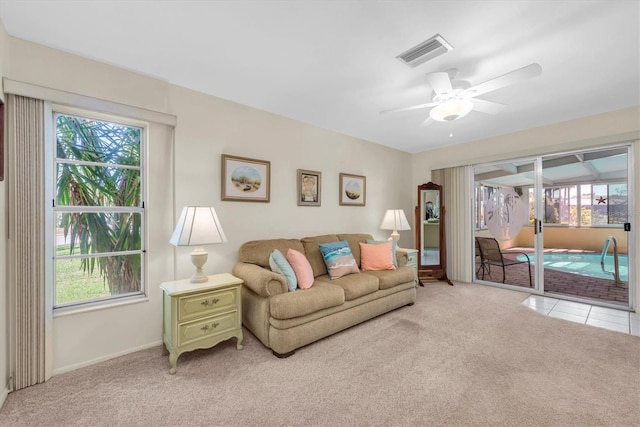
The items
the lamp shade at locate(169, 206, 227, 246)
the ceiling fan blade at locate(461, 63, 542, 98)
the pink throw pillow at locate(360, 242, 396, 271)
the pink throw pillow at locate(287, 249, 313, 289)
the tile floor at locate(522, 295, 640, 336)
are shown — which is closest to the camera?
the ceiling fan blade at locate(461, 63, 542, 98)

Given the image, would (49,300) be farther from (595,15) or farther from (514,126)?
(514,126)

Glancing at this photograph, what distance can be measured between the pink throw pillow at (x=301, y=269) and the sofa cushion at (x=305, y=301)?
0.09m

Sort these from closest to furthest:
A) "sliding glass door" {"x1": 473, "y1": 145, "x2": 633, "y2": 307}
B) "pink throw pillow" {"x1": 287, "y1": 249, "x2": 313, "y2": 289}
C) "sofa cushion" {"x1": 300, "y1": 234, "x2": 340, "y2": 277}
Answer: "pink throw pillow" {"x1": 287, "y1": 249, "x2": 313, "y2": 289} < "sofa cushion" {"x1": 300, "y1": 234, "x2": 340, "y2": 277} < "sliding glass door" {"x1": 473, "y1": 145, "x2": 633, "y2": 307}

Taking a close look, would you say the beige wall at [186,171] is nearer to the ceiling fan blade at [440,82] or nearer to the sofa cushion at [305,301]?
the sofa cushion at [305,301]

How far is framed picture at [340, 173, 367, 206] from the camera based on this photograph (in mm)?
3984

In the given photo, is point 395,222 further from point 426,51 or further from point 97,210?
point 97,210

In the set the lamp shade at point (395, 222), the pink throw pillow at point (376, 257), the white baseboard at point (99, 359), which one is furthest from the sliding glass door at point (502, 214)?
the white baseboard at point (99, 359)

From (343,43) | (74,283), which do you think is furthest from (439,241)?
(74,283)

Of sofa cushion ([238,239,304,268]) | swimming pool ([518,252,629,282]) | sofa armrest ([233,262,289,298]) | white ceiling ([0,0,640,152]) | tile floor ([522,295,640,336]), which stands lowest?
tile floor ([522,295,640,336])

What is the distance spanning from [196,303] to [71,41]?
2166mm

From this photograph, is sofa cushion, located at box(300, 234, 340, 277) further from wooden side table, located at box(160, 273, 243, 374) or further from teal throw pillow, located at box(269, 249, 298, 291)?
wooden side table, located at box(160, 273, 243, 374)

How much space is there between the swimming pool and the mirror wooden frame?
4.37 ft

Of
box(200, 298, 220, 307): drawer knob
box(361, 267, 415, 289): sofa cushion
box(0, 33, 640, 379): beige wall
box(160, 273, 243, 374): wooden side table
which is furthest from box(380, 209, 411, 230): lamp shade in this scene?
box(200, 298, 220, 307): drawer knob

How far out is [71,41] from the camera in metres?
1.91
